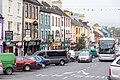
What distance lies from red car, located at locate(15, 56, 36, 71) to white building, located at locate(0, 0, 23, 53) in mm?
12413

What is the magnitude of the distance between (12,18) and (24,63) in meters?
15.5

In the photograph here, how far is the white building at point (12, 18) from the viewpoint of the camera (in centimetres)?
4819

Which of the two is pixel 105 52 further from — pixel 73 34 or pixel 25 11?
pixel 73 34

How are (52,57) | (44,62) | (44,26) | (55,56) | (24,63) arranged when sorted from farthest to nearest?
(44,26), (55,56), (52,57), (44,62), (24,63)

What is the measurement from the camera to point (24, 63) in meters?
36.0

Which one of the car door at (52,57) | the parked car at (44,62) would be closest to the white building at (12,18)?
the car door at (52,57)

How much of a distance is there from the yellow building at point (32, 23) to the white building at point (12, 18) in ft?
5.27

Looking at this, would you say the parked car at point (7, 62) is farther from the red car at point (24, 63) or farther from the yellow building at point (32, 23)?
the yellow building at point (32, 23)

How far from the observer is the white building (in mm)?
48188

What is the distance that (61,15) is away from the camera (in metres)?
78.0

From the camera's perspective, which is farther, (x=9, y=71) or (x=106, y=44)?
(x=106, y=44)

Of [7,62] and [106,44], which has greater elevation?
[106,44]

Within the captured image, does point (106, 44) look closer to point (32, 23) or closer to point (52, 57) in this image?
point (32, 23)

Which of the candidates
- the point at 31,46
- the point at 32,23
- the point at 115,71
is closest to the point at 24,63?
the point at 115,71
